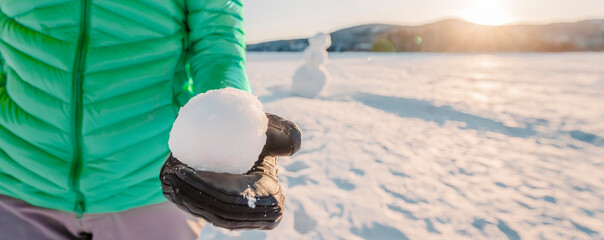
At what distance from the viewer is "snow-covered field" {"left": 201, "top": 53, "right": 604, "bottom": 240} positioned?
2152mm

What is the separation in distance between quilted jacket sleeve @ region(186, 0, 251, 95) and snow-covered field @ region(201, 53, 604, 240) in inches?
52.7

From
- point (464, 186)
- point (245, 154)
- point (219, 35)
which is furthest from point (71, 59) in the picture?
point (464, 186)

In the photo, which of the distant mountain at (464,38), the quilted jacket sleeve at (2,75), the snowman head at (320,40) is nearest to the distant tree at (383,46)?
the distant mountain at (464,38)

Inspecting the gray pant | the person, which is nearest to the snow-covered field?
the gray pant

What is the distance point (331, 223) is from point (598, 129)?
431cm

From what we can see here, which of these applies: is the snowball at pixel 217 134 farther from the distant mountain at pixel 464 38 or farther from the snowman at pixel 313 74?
the distant mountain at pixel 464 38

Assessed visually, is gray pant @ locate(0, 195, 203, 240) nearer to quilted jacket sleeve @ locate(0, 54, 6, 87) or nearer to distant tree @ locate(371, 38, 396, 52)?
quilted jacket sleeve @ locate(0, 54, 6, 87)

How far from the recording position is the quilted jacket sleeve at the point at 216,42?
77 centimetres

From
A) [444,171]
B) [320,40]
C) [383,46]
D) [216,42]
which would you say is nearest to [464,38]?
[383,46]

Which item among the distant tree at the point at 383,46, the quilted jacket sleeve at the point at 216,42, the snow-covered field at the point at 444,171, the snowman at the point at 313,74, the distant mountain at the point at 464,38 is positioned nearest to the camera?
the quilted jacket sleeve at the point at 216,42

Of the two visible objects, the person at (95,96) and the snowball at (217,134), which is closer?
the snowball at (217,134)

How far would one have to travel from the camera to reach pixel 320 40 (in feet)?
22.5

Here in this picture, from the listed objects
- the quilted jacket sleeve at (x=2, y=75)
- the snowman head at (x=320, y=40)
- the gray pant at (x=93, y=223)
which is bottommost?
the gray pant at (x=93, y=223)

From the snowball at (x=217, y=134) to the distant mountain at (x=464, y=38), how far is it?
34456 millimetres
